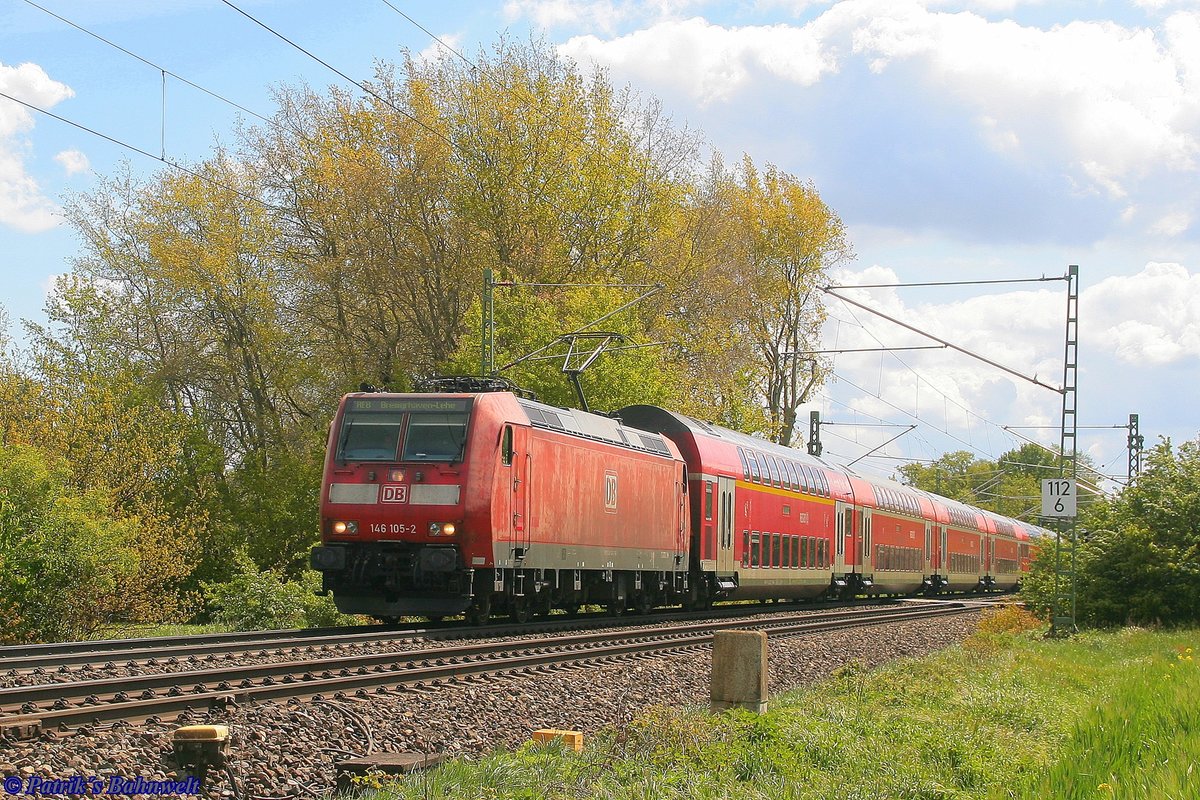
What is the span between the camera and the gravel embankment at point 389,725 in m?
8.27

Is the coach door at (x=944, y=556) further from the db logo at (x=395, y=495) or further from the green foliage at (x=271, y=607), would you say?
the db logo at (x=395, y=495)

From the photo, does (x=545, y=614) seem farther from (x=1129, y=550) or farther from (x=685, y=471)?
(x=1129, y=550)

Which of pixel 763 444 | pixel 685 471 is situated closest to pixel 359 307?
pixel 763 444

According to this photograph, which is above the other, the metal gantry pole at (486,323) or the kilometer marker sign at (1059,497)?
the metal gantry pole at (486,323)

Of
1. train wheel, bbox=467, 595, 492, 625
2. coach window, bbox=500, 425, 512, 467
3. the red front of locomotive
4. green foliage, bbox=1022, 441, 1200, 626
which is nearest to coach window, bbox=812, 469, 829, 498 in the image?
green foliage, bbox=1022, 441, 1200, 626

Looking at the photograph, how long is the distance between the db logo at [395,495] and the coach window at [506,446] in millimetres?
1503

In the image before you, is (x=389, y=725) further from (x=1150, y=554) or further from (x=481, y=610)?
(x=1150, y=554)

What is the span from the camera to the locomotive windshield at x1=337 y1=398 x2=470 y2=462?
19.5 meters

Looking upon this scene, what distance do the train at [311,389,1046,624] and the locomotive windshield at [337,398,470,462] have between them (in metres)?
0.02

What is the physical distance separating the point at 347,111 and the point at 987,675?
108 feet

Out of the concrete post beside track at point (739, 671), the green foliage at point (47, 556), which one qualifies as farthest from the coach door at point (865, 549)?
the concrete post beside track at point (739, 671)

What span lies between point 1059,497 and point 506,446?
11025 millimetres

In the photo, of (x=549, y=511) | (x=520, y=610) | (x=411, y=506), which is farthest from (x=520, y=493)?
(x=520, y=610)

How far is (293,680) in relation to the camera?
Result: 1204cm
